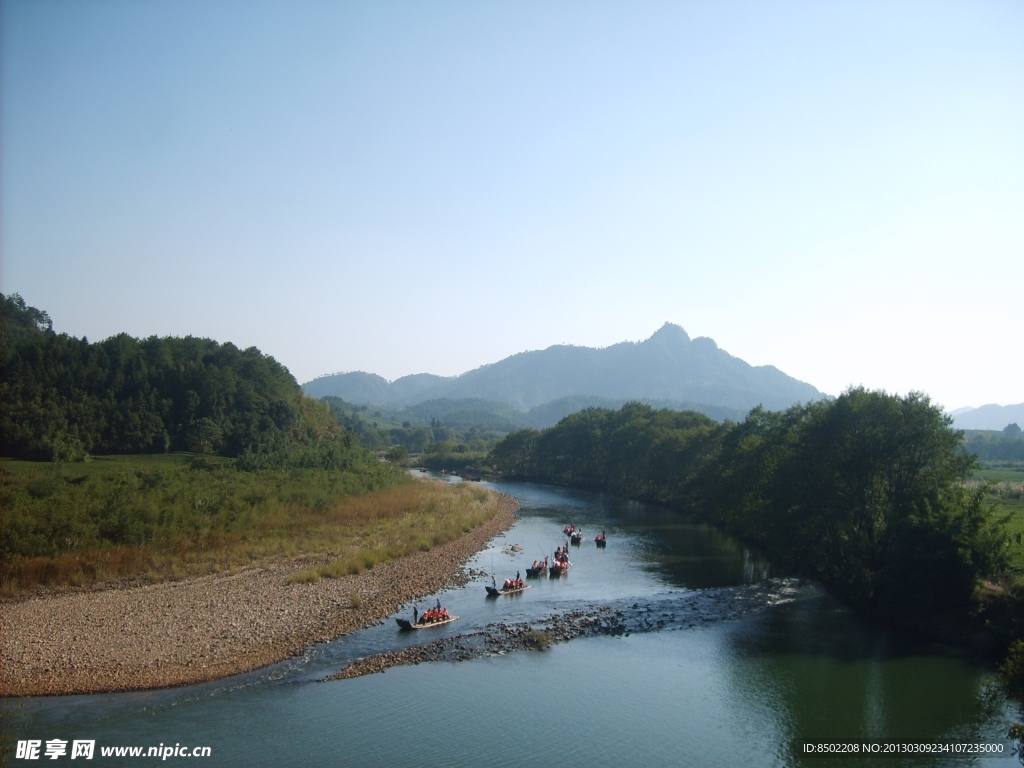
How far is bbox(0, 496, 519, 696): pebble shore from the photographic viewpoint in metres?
23.4

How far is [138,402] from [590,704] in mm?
68469

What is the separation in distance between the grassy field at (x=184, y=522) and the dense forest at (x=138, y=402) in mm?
7348

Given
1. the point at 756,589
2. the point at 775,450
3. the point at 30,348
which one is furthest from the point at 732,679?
the point at 30,348

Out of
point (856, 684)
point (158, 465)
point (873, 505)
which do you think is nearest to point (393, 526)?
point (158, 465)

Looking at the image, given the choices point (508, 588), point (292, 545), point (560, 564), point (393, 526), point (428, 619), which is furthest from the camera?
point (393, 526)

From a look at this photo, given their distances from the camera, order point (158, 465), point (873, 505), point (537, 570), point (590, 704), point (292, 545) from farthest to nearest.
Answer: point (158, 465), point (292, 545), point (537, 570), point (873, 505), point (590, 704)

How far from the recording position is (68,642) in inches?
1011

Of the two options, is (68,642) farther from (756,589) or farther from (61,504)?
(756,589)

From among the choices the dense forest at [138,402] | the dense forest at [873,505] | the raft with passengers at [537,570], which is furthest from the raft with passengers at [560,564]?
the dense forest at [138,402]

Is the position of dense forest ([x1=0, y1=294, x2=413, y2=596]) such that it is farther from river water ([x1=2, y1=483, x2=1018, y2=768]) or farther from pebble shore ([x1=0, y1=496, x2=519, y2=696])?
river water ([x1=2, y1=483, x2=1018, y2=768])

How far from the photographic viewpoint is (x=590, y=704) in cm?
2236

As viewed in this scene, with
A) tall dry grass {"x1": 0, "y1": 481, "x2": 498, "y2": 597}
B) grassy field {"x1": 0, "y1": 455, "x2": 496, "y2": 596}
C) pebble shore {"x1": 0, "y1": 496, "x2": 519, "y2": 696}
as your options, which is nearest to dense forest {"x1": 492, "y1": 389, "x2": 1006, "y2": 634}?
pebble shore {"x1": 0, "y1": 496, "x2": 519, "y2": 696}

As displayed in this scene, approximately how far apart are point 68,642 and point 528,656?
17550 mm

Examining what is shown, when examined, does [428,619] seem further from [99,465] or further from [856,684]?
[99,465]
